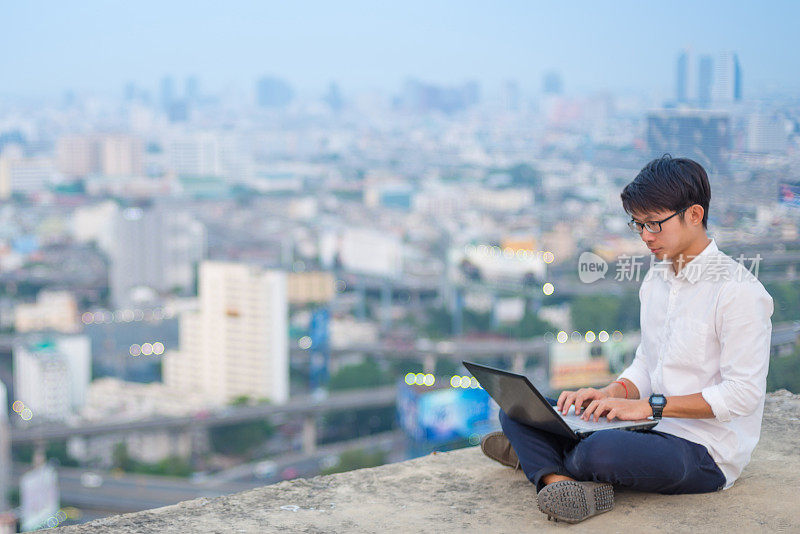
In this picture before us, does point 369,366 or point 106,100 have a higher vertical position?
point 106,100

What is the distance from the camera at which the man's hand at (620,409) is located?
922 millimetres

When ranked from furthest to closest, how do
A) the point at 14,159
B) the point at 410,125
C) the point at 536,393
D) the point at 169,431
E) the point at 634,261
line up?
1. the point at 410,125
2. the point at 14,159
3. the point at 169,431
4. the point at 634,261
5. the point at 536,393

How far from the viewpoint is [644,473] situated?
0.92 m

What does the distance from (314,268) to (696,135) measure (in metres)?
20.8

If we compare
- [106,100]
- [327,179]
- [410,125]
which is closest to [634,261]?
[327,179]

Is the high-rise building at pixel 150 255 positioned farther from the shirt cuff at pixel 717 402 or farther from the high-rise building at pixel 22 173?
the shirt cuff at pixel 717 402

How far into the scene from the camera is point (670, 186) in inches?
35.8

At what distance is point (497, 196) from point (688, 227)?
25026mm

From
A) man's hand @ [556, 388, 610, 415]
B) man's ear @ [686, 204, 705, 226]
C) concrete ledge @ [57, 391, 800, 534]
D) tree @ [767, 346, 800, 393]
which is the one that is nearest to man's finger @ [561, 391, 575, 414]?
man's hand @ [556, 388, 610, 415]

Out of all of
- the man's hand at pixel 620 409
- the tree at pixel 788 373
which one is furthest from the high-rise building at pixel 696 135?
the man's hand at pixel 620 409

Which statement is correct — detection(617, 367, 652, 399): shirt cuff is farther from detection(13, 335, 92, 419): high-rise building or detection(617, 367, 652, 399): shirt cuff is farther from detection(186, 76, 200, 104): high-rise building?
detection(186, 76, 200, 104): high-rise building

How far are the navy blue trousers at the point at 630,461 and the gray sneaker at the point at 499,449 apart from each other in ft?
0.31

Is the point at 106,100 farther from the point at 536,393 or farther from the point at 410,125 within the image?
the point at 536,393

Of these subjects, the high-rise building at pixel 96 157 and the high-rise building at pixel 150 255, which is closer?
the high-rise building at pixel 150 255
